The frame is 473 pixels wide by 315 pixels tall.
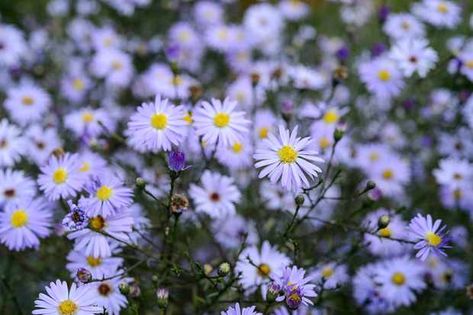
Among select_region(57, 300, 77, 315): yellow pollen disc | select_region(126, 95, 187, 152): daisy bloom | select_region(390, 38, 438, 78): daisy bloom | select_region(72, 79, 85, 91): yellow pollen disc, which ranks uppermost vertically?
select_region(72, 79, 85, 91): yellow pollen disc

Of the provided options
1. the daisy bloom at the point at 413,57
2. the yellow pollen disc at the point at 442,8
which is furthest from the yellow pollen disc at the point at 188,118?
the yellow pollen disc at the point at 442,8

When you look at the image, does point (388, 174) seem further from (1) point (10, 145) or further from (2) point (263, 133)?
(1) point (10, 145)

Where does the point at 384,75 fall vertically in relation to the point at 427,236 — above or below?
above

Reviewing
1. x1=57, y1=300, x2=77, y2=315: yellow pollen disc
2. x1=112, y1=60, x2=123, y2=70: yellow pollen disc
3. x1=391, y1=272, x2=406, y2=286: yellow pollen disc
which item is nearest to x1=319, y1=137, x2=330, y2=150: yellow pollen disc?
x1=391, y1=272, x2=406, y2=286: yellow pollen disc

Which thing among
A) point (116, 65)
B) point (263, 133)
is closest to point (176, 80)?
point (263, 133)

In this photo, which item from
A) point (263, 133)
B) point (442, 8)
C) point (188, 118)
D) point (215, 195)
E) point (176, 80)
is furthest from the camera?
point (442, 8)

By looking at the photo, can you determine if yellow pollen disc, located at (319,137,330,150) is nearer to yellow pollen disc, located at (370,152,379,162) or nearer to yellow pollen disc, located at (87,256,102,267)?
yellow pollen disc, located at (370,152,379,162)
